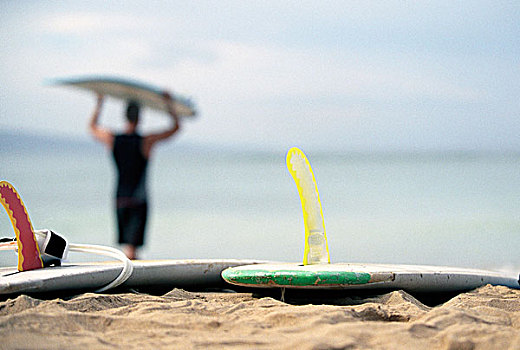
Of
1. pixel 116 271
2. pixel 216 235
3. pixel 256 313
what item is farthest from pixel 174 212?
pixel 256 313

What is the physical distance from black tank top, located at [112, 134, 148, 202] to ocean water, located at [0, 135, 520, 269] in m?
0.50

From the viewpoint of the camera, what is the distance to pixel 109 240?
7879 mm

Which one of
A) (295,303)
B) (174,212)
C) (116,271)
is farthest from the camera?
(174,212)

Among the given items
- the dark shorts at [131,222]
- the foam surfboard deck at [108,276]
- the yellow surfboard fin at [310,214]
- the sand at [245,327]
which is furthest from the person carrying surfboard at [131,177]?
the sand at [245,327]

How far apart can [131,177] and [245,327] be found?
146 inches

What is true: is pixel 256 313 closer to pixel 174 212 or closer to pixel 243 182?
pixel 174 212

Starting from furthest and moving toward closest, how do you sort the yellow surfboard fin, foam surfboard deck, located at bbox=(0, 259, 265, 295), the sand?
the yellow surfboard fin → foam surfboard deck, located at bbox=(0, 259, 265, 295) → the sand

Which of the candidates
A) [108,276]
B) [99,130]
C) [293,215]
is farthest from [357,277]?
[293,215]

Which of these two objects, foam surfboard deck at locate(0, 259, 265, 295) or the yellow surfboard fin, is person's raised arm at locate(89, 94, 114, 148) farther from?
the yellow surfboard fin

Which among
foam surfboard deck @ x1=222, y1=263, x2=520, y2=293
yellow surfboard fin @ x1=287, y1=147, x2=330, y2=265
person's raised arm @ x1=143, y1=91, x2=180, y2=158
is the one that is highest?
person's raised arm @ x1=143, y1=91, x2=180, y2=158

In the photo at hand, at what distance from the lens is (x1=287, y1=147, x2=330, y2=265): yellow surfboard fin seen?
2607mm

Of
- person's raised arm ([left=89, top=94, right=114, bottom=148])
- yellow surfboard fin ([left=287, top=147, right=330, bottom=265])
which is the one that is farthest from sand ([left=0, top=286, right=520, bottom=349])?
person's raised arm ([left=89, top=94, right=114, bottom=148])

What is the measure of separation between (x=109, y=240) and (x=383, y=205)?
5.64m

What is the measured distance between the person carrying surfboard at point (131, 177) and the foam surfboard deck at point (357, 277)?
2.86 m
